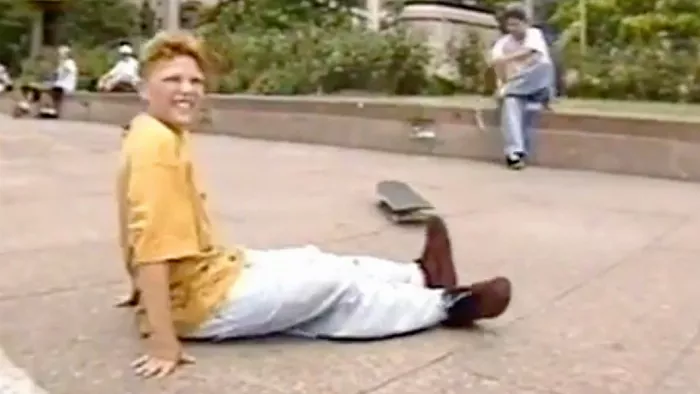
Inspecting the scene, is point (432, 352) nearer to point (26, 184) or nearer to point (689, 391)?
point (689, 391)

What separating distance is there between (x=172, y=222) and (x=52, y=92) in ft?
61.0

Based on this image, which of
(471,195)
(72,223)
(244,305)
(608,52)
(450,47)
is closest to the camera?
(244,305)

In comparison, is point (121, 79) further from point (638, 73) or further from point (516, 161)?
point (516, 161)

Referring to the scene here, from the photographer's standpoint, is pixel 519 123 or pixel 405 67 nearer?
pixel 519 123

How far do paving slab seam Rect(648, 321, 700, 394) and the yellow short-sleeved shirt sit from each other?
4.98ft

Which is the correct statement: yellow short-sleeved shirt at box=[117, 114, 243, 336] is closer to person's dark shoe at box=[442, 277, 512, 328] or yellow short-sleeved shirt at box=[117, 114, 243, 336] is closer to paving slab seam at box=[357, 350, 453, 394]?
paving slab seam at box=[357, 350, 453, 394]

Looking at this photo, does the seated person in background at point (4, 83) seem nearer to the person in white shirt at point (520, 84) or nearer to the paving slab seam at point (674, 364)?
the person in white shirt at point (520, 84)

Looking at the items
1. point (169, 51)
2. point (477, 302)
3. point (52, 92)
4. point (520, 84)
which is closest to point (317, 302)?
point (477, 302)

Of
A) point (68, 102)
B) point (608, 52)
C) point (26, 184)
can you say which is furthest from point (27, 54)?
point (26, 184)

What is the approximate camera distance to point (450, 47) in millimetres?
16844

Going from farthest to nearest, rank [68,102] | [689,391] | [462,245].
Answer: [68,102], [462,245], [689,391]

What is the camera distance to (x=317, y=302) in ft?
14.5

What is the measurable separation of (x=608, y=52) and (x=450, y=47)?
8.39 feet

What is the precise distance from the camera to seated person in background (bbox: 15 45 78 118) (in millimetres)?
21891
